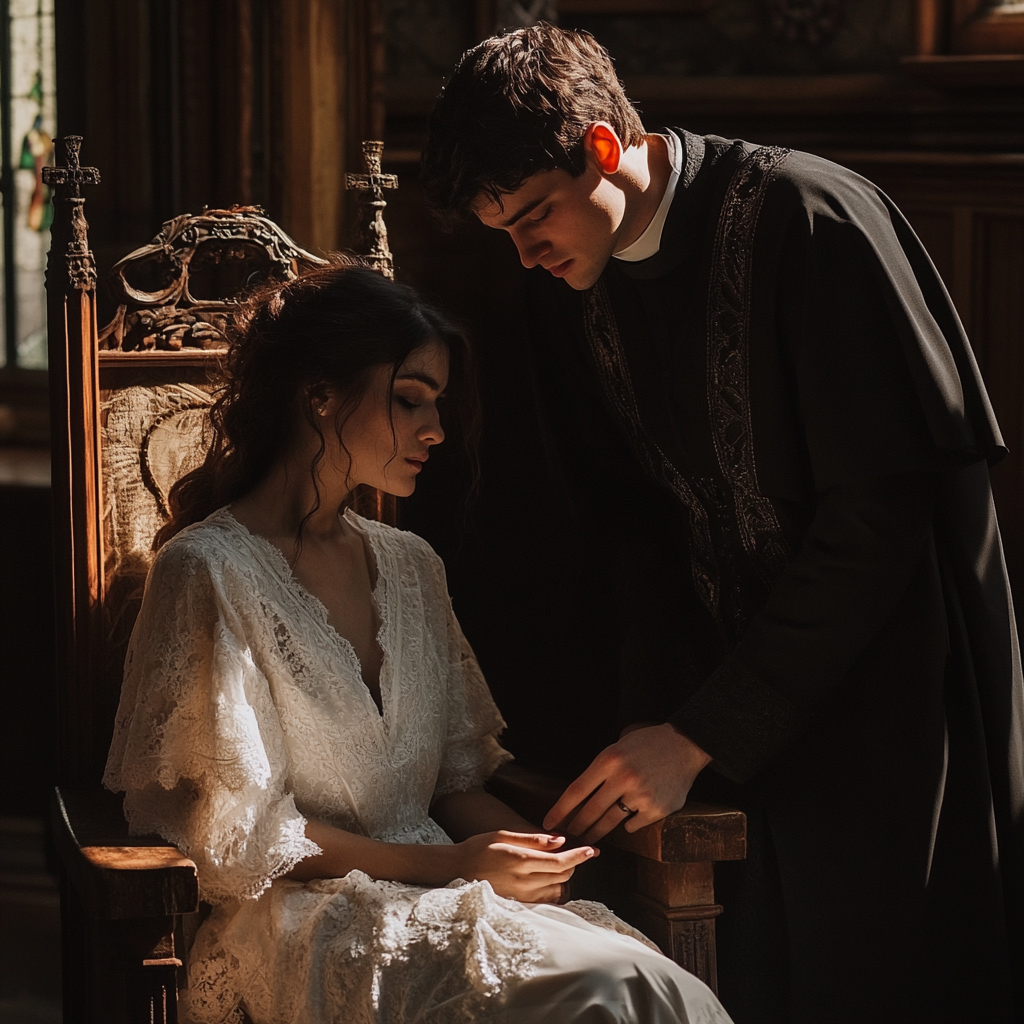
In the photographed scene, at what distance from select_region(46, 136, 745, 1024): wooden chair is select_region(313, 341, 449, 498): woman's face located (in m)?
0.37

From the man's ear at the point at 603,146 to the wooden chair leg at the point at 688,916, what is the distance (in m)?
0.95

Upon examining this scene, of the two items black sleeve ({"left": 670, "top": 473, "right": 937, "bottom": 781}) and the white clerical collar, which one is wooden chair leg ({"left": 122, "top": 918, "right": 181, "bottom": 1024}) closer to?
black sleeve ({"left": 670, "top": 473, "right": 937, "bottom": 781})

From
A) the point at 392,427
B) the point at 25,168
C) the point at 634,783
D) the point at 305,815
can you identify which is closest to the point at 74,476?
the point at 392,427

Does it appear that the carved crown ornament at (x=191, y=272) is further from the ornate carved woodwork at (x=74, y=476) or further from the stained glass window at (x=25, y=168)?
the stained glass window at (x=25, y=168)

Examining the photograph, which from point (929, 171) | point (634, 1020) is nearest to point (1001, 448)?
point (634, 1020)

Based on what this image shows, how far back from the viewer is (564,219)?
6.47 ft

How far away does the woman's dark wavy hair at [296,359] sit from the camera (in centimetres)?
203

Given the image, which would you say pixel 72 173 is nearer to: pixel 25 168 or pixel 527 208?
pixel 527 208

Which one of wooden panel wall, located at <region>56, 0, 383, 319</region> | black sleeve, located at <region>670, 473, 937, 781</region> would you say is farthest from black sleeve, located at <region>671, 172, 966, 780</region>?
wooden panel wall, located at <region>56, 0, 383, 319</region>

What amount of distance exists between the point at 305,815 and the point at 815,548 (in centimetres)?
79

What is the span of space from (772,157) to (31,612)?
2.34 metres

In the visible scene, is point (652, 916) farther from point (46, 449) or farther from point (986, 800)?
point (46, 449)

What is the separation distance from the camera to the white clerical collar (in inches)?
83.0

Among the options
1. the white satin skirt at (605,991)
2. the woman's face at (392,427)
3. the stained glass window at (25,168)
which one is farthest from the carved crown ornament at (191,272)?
the stained glass window at (25,168)
